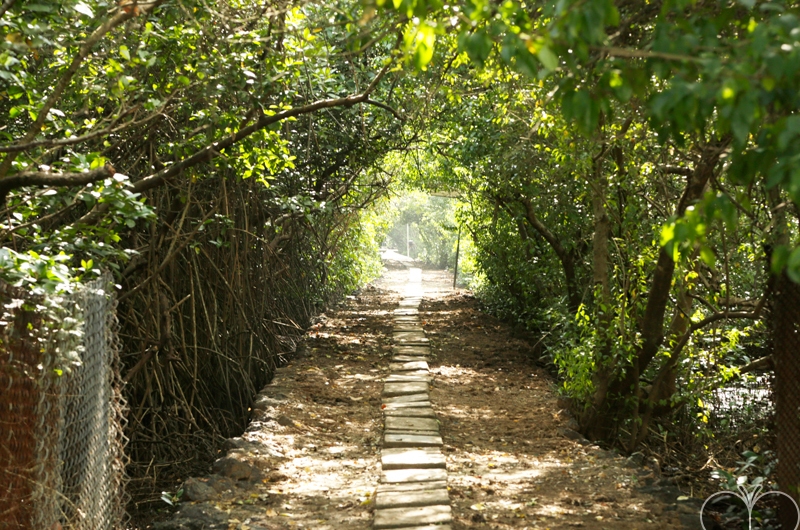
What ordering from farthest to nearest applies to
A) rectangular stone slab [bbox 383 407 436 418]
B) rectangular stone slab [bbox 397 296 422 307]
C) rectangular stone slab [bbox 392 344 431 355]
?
1. rectangular stone slab [bbox 397 296 422 307]
2. rectangular stone slab [bbox 392 344 431 355]
3. rectangular stone slab [bbox 383 407 436 418]

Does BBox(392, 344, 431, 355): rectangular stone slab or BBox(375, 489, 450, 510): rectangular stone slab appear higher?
BBox(392, 344, 431, 355): rectangular stone slab

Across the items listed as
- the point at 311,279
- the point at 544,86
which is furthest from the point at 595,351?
the point at 311,279

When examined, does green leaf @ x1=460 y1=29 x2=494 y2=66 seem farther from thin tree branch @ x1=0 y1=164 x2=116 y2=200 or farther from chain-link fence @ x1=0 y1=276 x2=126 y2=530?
thin tree branch @ x1=0 y1=164 x2=116 y2=200

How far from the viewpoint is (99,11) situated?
427cm

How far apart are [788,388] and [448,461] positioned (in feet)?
7.98

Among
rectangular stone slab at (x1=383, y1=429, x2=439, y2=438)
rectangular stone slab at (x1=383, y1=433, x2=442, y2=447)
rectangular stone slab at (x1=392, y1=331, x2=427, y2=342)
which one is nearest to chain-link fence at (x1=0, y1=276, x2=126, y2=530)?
rectangular stone slab at (x1=383, y1=433, x2=442, y2=447)

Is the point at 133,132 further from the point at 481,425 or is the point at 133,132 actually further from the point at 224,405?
the point at 481,425

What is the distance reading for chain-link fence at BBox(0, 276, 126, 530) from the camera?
2855mm

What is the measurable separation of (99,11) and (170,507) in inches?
144

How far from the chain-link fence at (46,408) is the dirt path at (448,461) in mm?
1058

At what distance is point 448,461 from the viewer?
564 centimetres

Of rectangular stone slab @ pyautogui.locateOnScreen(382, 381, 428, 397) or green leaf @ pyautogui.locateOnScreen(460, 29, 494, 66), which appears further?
rectangular stone slab @ pyautogui.locateOnScreen(382, 381, 428, 397)

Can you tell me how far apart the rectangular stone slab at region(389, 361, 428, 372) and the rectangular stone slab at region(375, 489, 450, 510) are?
402 centimetres

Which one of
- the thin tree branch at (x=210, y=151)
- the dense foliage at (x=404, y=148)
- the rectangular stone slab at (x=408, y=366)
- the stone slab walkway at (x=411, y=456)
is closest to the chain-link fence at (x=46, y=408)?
the dense foliage at (x=404, y=148)
